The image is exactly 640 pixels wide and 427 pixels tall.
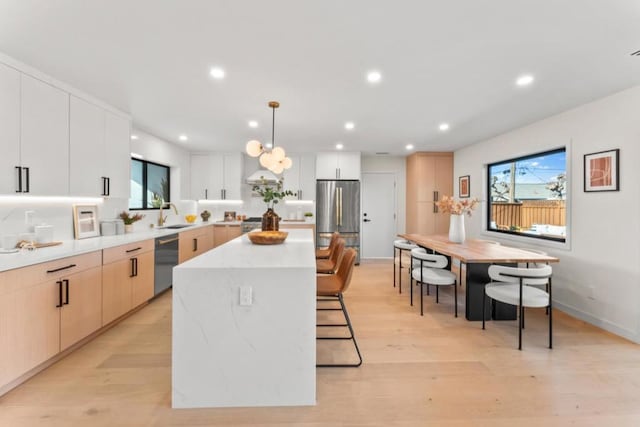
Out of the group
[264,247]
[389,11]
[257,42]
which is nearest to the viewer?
[389,11]

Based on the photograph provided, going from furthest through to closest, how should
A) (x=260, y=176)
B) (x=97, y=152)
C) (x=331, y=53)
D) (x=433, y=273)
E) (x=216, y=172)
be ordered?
(x=216, y=172) → (x=260, y=176) → (x=433, y=273) → (x=97, y=152) → (x=331, y=53)

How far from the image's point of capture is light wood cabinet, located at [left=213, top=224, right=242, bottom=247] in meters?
5.61

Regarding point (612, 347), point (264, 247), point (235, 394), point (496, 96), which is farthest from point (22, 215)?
point (612, 347)

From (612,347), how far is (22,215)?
5.43 m

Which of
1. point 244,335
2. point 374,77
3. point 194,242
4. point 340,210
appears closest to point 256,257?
point 244,335

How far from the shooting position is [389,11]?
5.61 feet

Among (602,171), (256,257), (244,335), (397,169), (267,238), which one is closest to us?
(244,335)

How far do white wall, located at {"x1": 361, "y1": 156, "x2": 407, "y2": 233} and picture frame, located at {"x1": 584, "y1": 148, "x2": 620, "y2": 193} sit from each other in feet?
12.1

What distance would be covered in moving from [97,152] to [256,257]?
2.46 metres

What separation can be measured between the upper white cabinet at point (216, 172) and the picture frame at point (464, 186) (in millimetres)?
4491

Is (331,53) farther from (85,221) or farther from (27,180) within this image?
(85,221)

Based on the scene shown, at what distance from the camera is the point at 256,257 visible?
207cm

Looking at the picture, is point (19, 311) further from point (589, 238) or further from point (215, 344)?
point (589, 238)

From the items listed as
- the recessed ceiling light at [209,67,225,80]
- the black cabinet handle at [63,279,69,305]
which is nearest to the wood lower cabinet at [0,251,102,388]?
the black cabinet handle at [63,279,69,305]
